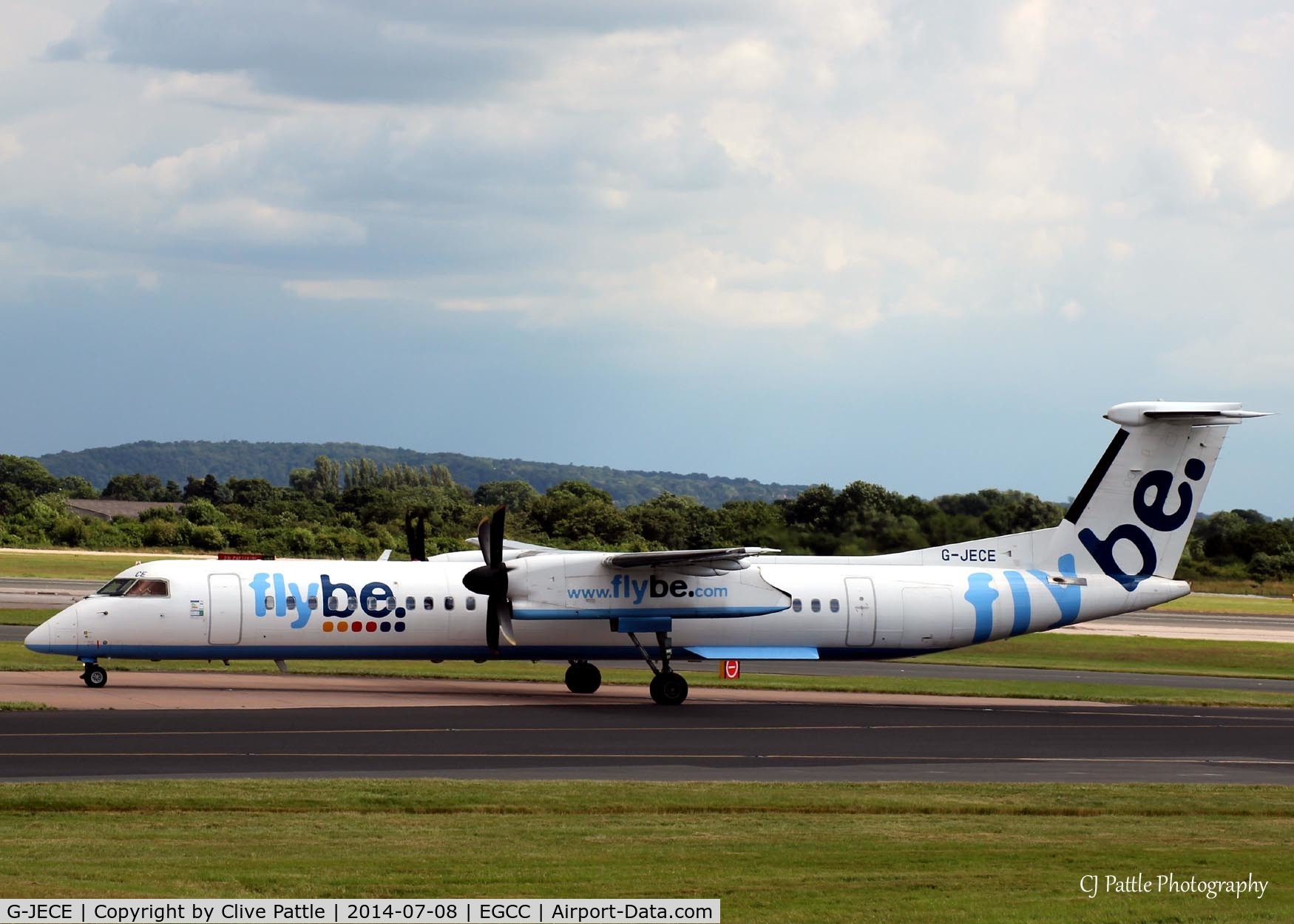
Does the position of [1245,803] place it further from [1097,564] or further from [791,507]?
[791,507]

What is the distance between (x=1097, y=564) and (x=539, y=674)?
541 inches

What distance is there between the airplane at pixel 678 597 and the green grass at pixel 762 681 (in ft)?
9.02

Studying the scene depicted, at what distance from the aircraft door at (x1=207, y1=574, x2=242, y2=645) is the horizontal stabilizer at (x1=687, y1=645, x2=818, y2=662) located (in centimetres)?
935

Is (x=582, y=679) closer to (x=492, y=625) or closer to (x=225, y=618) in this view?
(x=492, y=625)

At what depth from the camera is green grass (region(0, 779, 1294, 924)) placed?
11117 millimetres

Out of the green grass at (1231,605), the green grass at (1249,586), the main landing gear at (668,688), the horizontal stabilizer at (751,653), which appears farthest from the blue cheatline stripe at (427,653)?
the green grass at (1249,586)

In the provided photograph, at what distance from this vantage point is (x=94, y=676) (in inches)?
1106

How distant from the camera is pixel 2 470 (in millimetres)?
160625

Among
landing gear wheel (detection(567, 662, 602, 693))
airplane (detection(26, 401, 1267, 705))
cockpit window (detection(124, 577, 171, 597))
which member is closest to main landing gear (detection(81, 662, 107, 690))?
airplane (detection(26, 401, 1267, 705))

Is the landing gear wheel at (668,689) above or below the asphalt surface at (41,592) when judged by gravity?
below

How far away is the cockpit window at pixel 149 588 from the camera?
28000mm

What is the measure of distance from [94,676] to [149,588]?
2075 mm

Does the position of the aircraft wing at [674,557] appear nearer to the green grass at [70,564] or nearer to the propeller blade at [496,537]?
the propeller blade at [496,537]

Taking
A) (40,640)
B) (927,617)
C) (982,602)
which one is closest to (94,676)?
(40,640)
